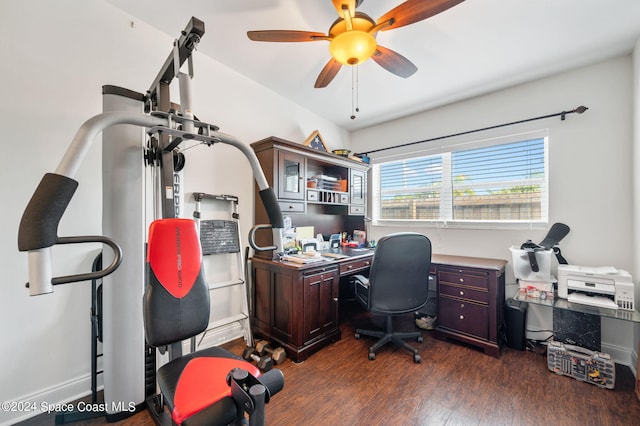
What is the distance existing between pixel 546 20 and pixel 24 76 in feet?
11.6

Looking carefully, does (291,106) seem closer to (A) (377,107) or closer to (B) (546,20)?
(A) (377,107)

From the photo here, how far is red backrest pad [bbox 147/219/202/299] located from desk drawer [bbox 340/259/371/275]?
1.56 meters

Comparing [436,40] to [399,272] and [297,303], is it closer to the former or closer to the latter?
[399,272]

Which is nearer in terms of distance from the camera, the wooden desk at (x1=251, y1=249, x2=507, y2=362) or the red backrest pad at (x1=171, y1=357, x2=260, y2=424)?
the red backrest pad at (x1=171, y1=357, x2=260, y2=424)

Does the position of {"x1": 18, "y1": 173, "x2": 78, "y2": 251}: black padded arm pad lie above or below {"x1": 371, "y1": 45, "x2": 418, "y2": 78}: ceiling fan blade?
below

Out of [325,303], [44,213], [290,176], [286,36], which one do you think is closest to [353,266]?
[325,303]

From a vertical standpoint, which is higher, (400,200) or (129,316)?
(400,200)

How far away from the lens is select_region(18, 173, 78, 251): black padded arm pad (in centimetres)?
79

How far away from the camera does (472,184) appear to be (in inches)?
121

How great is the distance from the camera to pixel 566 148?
2.52 meters

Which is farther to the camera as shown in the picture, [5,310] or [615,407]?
[615,407]

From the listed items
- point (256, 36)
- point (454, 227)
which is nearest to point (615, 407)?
point (454, 227)

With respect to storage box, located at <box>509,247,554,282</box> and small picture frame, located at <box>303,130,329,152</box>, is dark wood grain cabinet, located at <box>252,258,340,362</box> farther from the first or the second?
storage box, located at <box>509,247,554,282</box>

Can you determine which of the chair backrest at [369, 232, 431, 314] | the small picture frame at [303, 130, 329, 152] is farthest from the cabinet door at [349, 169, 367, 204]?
the chair backrest at [369, 232, 431, 314]
